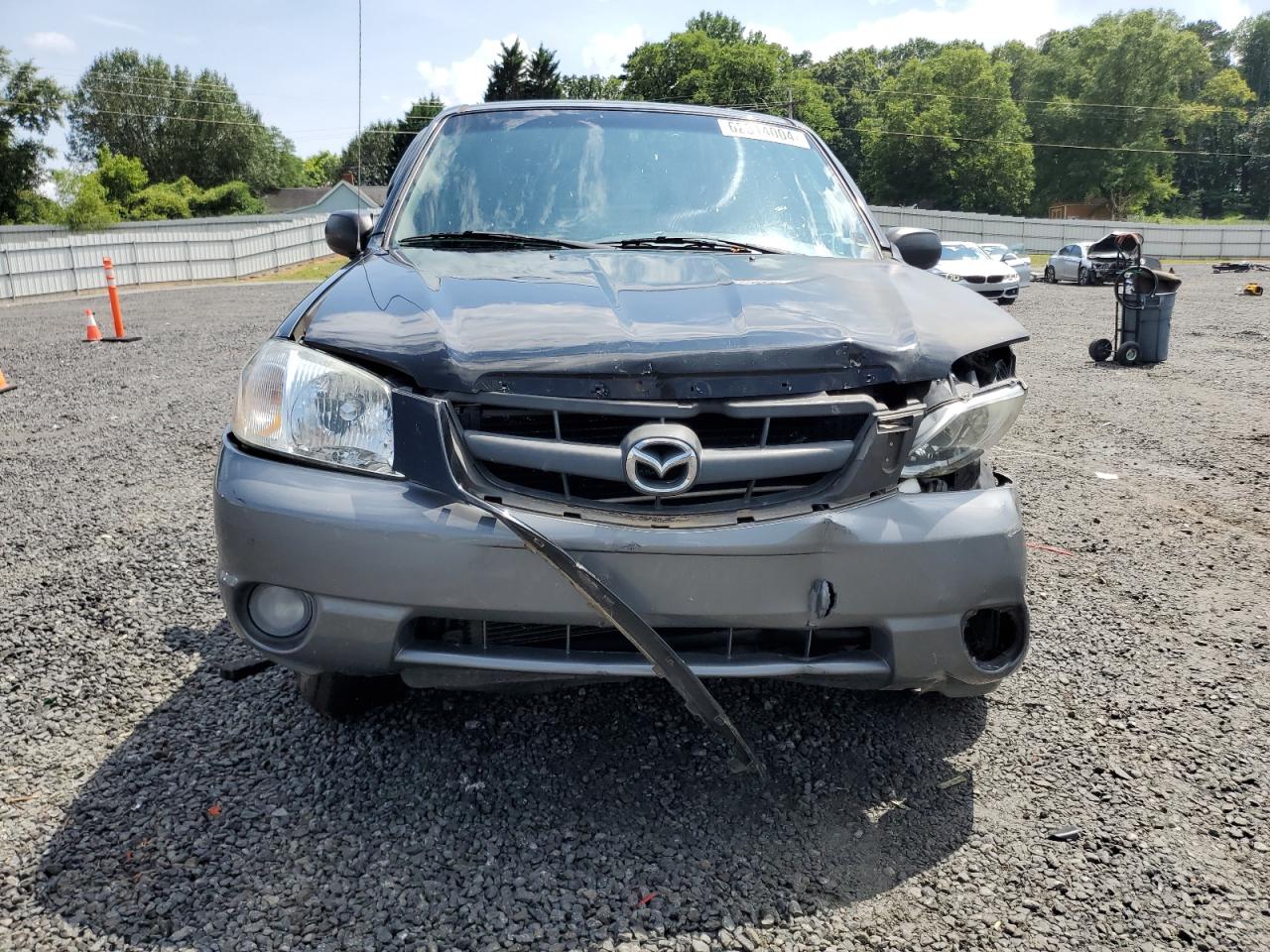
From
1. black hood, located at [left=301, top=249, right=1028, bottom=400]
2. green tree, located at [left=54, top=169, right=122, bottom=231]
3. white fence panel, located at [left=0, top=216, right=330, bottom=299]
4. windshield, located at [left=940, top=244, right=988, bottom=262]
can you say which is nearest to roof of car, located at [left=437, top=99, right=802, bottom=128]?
black hood, located at [left=301, top=249, right=1028, bottom=400]

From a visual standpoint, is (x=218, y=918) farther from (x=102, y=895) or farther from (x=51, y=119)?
(x=51, y=119)

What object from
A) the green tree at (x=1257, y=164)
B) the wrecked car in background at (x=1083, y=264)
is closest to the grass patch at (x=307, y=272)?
the wrecked car in background at (x=1083, y=264)

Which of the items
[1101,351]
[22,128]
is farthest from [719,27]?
[1101,351]

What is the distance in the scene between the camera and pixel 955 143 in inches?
3066

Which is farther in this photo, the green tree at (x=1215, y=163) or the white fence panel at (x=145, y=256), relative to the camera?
the green tree at (x=1215, y=163)

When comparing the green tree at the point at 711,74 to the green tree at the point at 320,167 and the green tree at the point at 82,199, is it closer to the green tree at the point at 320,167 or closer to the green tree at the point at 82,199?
the green tree at the point at 82,199

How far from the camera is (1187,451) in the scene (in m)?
6.57

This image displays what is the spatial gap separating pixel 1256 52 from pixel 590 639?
A: 128781mm

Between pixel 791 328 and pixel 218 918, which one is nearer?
pixel 218 918

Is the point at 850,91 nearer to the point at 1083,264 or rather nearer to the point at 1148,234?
the point at 1148,234

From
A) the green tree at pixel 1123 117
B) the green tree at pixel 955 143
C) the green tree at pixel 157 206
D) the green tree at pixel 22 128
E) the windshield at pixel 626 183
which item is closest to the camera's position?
the windshield at pixel 626 183

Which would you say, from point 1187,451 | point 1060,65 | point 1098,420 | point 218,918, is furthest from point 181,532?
point 1060,65

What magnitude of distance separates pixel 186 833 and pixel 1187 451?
21.4ft

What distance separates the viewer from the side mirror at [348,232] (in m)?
3.36
